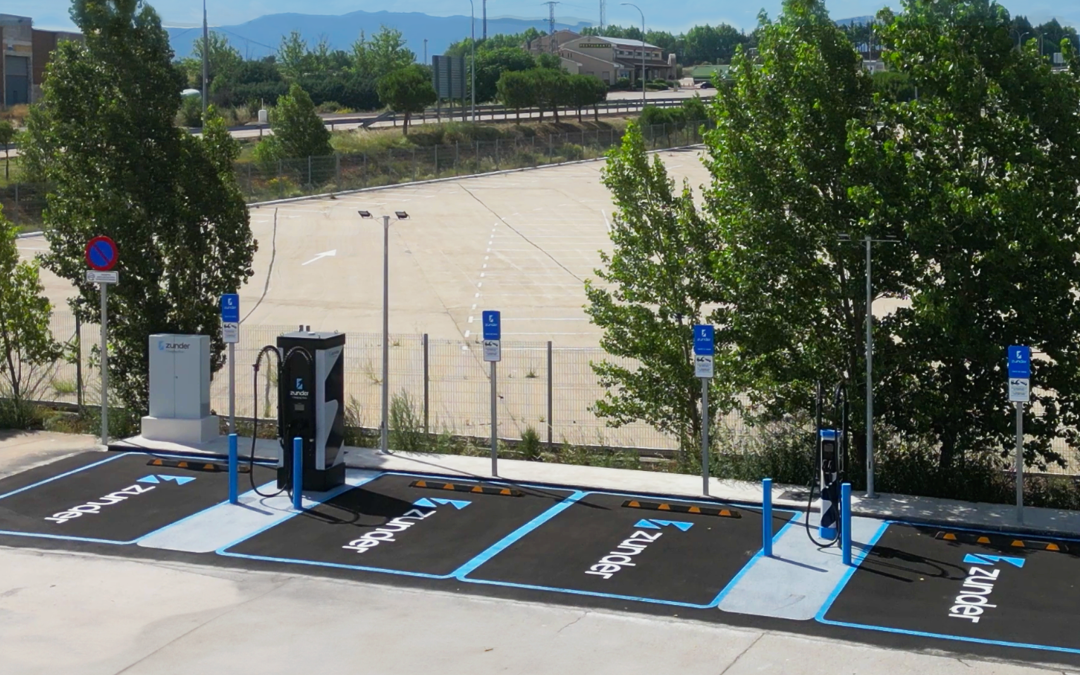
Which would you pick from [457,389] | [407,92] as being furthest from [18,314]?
[407,92]

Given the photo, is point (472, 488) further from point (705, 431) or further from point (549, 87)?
point (549, 87)

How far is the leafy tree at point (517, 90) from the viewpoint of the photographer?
85000 mm

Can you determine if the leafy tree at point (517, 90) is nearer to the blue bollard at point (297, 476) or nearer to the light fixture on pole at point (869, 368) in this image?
the light fixture on pole at point (869, 368)

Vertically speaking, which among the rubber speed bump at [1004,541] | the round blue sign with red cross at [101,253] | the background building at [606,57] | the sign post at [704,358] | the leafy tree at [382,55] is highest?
the background building at [606,57]

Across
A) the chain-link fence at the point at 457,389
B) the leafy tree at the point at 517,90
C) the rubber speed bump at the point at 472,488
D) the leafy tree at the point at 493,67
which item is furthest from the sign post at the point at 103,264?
the leafy tree at the point at 493,67

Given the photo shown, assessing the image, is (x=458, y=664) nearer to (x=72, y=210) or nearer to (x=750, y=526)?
(x=750, y=526)

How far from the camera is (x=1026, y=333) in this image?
14.6 meters

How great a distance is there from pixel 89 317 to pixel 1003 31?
1401 centimetres

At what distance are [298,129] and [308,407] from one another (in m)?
44.8

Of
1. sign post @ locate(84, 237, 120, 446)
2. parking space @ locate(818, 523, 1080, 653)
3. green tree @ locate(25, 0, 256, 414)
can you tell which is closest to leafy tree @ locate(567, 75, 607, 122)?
green tree @ locate(25, 0, 256, 414)

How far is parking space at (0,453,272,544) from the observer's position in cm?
1409

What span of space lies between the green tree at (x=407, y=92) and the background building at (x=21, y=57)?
29.7 meters

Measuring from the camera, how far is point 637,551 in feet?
42.8

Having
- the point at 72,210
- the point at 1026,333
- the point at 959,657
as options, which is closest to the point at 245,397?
the point at 72,210
